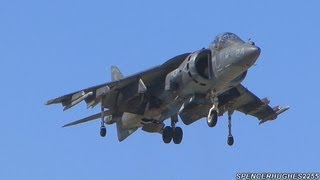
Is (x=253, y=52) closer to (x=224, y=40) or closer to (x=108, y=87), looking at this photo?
(x=224, y=40)

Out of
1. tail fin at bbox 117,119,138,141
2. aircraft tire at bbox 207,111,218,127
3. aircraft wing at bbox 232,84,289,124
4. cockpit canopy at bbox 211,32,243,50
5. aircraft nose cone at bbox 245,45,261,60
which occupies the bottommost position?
aircraft tire at bbox 207,111,218,127

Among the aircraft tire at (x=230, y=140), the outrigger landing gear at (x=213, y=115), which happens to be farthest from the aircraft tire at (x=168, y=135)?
the outrigger landing gear at (x=213, y=115)

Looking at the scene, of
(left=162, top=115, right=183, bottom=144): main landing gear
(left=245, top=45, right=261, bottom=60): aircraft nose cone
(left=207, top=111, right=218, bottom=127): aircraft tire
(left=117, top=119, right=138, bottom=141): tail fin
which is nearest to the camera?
(left=245, top=45, right=261, bottom=60): aircraft nose cone

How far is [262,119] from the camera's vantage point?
2562 inches

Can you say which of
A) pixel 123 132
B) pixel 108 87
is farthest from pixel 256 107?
pixel 108 87

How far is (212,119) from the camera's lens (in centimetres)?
5700

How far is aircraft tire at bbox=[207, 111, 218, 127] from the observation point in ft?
187

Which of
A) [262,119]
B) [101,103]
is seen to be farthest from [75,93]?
[262,119]

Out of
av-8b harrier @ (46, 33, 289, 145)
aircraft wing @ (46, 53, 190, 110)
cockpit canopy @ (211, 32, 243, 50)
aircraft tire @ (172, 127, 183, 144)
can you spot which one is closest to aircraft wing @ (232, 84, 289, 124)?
av-8b harrier @ (46, 33, 289, 145)

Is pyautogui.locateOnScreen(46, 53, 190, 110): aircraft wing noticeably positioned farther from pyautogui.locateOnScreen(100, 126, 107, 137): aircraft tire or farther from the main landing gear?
the main landing gear

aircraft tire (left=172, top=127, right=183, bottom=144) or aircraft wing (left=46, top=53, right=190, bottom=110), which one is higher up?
aircraft wing (left=46, top=53, right=190, bottom=110)

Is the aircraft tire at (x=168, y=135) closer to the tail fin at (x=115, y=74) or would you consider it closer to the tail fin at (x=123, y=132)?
the tail fin at (x=123, y=132)

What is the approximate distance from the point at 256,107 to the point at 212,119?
25.0 ft

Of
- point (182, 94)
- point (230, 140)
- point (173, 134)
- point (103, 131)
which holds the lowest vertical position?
point (230, 140)
